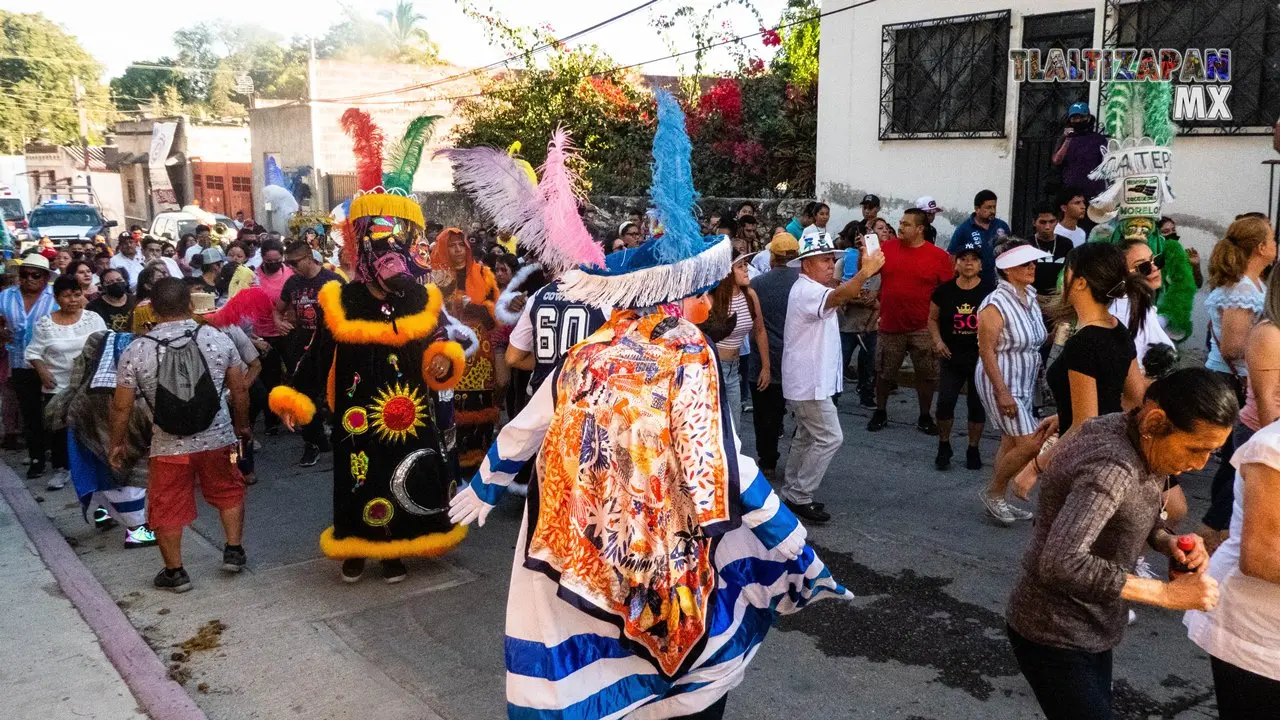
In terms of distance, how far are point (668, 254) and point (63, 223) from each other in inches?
1172

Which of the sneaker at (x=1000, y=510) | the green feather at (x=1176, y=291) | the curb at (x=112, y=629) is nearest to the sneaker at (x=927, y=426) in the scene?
the green feather at (x=1176, y=291)

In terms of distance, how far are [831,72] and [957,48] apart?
177 centimetres

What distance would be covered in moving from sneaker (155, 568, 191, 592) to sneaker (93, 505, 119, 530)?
1.60 metres

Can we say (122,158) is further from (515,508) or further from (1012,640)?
(1012,640)

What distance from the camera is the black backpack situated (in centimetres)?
537

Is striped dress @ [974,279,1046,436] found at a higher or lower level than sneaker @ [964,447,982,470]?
higher

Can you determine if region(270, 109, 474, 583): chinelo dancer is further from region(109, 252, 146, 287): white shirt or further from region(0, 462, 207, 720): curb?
region(109, 252, 146, 287): white shirt

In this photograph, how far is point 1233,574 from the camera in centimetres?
276

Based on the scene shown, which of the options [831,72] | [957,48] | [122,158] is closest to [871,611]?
[957,48]

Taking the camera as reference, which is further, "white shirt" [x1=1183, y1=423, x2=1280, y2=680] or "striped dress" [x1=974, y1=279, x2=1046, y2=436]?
"striped dress" [x1=974, y1=279, x2=1046, y2=436]

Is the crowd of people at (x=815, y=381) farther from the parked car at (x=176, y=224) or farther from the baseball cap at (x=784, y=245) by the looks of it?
the parked car at (x=176, y=224)

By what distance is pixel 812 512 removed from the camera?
253 inches

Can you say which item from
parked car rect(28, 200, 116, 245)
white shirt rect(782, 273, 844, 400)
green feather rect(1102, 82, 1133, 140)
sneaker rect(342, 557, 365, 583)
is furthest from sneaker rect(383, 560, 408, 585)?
parked car rect(28, 200, 116, 245)

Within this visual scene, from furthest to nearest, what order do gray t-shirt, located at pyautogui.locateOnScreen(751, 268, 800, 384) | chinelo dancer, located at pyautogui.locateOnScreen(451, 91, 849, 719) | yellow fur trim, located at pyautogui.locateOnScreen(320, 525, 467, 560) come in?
1. gray t-shirt, located at pyautogui.locateOnScreen(751, 268, 800, 384)
2. yellow fur trim, located at pyautogui.locateOnScreen(320, 525, 467, 560)
3. chinelo dancer, located at pyautogui.locateOnScreen(451, 91, 849, 719)
